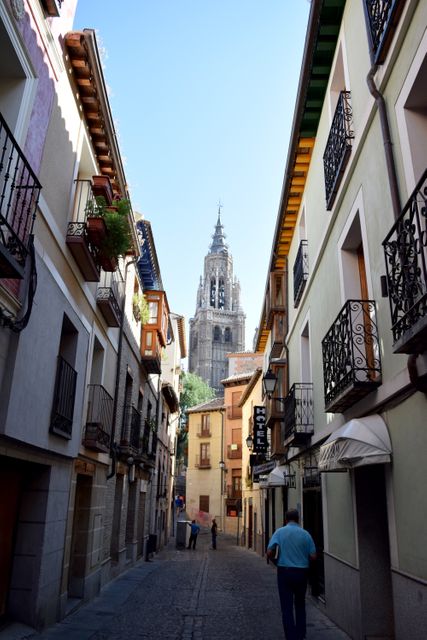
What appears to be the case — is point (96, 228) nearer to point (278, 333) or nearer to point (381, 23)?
point (381, 23)

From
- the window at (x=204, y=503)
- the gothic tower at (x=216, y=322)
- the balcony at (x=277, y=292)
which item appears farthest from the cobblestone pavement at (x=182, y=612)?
the gothic tower at (x=216, y=322)

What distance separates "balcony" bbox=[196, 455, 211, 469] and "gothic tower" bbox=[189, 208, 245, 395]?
172ft

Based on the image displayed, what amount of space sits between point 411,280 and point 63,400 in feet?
17.3

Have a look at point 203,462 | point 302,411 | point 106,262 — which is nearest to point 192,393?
point 203,462

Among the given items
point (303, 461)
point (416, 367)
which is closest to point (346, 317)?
point (416, 367)

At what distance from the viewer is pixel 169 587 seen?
39.9ft

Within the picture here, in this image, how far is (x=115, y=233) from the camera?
27.4ft

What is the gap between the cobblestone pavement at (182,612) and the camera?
7.41 m

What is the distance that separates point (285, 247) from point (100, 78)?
7729 mm

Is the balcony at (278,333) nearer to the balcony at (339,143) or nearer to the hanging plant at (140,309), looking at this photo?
the hanging plant at (140,309)

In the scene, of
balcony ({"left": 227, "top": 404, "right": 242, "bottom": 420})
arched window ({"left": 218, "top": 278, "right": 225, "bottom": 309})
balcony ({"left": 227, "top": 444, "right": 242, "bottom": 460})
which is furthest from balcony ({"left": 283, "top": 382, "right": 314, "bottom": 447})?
arched window ({"left": 218, "top": 278, "right": 225, "bottom": 309})

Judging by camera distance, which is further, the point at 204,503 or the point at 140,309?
the point at 204,503

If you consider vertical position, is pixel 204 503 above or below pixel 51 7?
below

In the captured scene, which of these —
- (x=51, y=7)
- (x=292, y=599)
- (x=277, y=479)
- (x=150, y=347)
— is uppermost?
(x=51, y=7)
